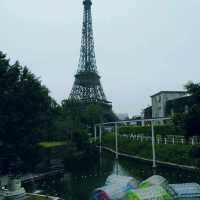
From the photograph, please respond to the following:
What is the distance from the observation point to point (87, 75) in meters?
74.1

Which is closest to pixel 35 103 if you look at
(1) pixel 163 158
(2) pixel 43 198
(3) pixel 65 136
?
(2) pixel 43 198

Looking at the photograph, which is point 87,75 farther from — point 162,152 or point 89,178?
point 89,178

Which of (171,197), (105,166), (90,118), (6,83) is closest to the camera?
(171,197)

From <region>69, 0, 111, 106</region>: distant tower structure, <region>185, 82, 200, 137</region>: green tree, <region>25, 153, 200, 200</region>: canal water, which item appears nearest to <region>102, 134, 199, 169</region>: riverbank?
<region>25, 153, 200, 200</region>: canal water

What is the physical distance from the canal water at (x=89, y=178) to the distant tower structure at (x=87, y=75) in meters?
42.1

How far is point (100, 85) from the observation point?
76.8 metres

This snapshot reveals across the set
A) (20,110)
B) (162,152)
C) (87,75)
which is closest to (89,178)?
(20,110)

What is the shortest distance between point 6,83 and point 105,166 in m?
13.1

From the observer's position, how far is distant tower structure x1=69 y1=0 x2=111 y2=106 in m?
71.8

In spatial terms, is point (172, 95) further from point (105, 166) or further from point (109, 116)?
point (105, 166)

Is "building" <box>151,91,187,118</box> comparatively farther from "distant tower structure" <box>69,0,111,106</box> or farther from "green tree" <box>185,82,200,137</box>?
"green tree" <box>185,82,200,137</box>

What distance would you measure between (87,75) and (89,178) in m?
52.7

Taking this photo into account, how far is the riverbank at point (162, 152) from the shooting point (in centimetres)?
2520

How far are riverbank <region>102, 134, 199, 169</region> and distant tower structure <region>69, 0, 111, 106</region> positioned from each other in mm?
31688
